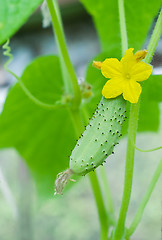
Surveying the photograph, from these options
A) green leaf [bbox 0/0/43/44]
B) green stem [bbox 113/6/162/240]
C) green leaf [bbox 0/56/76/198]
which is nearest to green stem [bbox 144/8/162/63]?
green stem [bbox 113/6/162/240]

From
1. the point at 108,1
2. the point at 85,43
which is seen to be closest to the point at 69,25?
the point at 85,43

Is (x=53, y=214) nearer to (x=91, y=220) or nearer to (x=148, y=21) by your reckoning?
(x=91, y=220)

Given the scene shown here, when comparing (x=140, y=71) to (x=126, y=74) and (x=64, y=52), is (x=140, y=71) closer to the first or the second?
(x=126, y=74)

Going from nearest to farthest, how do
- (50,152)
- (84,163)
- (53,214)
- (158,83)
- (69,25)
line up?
(84,163), (158,83), (50,152), (53,214), (69,25)

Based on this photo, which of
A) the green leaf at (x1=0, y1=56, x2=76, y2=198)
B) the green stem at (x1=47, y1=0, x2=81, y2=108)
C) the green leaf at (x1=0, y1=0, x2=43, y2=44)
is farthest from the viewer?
the green leaf at (x1=0, y1=56, x2=76, y2=198)

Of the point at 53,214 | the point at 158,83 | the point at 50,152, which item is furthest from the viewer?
the point at 53,214

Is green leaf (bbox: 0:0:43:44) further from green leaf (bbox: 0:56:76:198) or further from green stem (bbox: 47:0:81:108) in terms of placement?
green leaf (bbox: 0:56:76:198)

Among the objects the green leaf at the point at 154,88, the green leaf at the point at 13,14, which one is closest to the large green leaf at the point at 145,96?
the green leaf at the point at 154,88

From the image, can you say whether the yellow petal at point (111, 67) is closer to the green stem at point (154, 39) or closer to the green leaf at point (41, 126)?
the green stem at point (154, 39)
